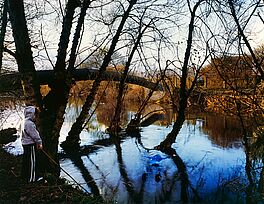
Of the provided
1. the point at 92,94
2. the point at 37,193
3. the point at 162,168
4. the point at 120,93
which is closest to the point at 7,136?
the point at 92,94

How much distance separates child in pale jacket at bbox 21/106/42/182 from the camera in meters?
5.65

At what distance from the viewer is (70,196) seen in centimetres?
522

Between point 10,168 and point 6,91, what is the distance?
670cm

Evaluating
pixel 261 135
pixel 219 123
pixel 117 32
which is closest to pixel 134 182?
pixel 261 135

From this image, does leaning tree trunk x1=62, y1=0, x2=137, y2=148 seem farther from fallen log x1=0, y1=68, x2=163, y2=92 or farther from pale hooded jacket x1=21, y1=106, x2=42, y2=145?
pale hooded jacket x1=21, y1=106, x2=42, y2=145

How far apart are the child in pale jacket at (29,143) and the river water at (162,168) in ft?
5.75

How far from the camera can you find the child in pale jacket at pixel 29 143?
5.65 metres

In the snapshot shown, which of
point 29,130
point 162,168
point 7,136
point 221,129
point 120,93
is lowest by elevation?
point 162,168

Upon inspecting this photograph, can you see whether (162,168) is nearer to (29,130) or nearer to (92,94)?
(92,94)

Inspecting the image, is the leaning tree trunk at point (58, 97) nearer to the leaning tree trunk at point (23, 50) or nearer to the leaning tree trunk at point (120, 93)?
the leaning tree trunk at point (23, 50)

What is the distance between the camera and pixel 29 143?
18.8ft

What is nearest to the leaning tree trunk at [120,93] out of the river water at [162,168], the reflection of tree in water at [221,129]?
the river water at [162,168]

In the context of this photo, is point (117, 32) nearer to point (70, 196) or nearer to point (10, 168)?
point (10, 168)

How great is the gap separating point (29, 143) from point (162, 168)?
5.10m
